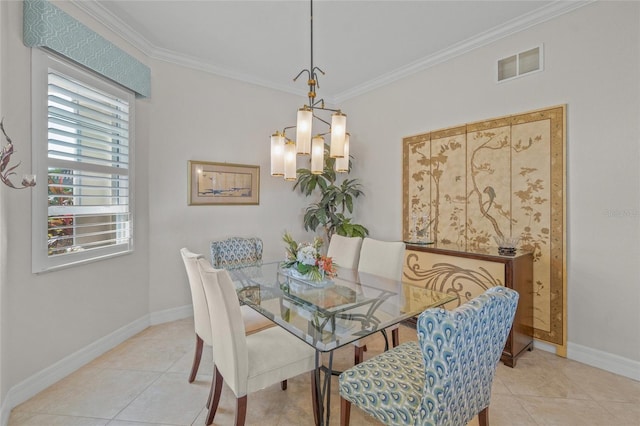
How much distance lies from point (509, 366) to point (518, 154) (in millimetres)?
1844

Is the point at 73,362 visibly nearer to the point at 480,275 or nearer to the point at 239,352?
the point at 239,352

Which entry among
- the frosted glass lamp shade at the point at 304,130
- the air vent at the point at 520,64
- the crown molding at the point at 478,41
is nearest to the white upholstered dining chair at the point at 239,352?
the frosted glass lamp shade at the point at 304,130

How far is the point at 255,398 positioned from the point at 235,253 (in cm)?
146

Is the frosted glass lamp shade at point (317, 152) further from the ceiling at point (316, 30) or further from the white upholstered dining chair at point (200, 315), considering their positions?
the ceiling at point (316, 30)

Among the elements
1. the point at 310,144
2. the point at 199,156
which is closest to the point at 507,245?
the point at 310,144

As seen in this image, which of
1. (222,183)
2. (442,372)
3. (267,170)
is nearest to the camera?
(442,372)

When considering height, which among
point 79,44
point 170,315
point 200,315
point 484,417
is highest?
point 79,44

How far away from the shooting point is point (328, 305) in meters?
1.83

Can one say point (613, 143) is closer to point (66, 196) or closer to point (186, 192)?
point (186, 192)

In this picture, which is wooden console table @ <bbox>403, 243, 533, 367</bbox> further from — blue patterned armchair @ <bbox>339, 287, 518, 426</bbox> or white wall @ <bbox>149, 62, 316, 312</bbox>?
white wall @ <bbox>149, 62, 316, 312</bbox>

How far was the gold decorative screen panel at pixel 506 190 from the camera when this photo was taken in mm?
2602

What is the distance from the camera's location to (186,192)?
11.4 feet

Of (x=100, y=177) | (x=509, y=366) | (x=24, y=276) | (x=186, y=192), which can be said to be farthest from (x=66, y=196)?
(x=509, y=366)

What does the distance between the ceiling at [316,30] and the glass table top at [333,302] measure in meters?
2.25
